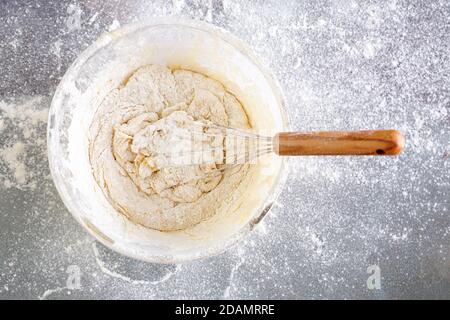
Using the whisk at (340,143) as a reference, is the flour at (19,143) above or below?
above

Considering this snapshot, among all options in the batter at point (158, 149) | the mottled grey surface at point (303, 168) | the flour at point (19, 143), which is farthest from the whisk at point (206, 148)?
the flour at point (19, 143)

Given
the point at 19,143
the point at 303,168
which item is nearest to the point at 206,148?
the point at 303,168

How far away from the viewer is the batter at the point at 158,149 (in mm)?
1008

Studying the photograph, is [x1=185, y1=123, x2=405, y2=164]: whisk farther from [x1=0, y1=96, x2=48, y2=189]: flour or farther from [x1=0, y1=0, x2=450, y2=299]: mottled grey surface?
[x1=0, y1=96, x2=48, y2=189]: flour

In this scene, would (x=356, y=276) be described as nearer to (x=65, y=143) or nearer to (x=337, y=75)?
(x=337, y=75)

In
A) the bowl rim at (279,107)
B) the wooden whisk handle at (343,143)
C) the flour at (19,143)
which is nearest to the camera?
the wooden whisk handle at (343,143)

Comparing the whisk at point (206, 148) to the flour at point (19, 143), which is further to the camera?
the flour at point (19, 143)

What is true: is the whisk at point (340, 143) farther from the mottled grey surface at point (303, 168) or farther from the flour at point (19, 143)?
the flour at point (19, 143)

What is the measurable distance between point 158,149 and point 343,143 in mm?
372

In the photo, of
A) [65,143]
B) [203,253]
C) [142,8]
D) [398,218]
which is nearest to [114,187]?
[65,143]

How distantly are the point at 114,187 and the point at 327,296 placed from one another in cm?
53

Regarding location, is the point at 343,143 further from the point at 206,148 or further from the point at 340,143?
the point at 206,148

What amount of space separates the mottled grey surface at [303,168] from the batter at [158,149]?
0.49ft

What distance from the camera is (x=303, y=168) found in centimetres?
115
